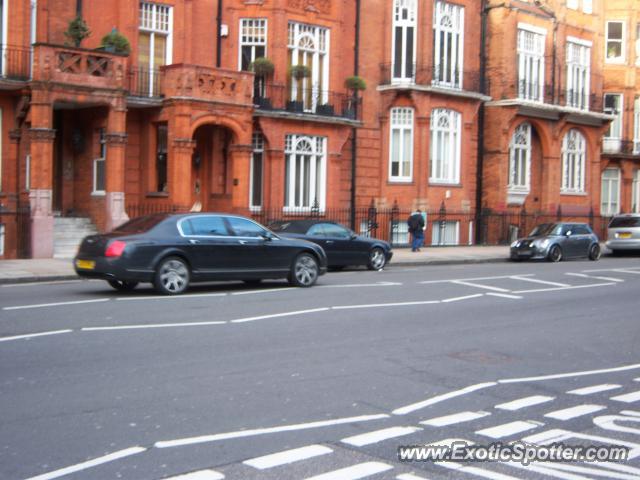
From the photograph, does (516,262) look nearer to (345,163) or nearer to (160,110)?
(345,163)

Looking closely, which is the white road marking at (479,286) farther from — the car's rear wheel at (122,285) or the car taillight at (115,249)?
the car taillight at (115,249)

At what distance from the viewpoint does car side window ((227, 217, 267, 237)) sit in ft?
56.0

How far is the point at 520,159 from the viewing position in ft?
126

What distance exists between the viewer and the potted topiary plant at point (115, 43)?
79.8ft

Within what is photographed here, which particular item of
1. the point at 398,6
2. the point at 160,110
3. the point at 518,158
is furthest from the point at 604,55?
the point at 160,110

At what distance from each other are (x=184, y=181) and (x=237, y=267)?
9946mm

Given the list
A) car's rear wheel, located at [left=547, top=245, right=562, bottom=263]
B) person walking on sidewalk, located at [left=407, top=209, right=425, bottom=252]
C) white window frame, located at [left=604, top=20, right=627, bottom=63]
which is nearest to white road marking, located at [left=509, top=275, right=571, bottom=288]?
car's rear wheel, located at [left=547, top=245, right=562, bottom=263]

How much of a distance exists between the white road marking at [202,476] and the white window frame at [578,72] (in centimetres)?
3618

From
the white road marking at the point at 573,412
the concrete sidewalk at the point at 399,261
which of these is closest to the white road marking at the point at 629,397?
the white road marking at the point at 573,412

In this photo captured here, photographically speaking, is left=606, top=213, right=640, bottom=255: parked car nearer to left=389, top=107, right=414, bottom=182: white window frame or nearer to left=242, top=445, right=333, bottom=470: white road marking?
left=389, top=107, right=414, bottom=182: white window frame

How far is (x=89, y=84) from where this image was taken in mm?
23969

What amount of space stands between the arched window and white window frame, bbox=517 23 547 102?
1.54m

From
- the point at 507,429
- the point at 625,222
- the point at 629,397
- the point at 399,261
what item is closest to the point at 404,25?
Answer: the point at 399,261

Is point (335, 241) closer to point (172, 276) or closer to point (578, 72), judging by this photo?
point (172, 276)
